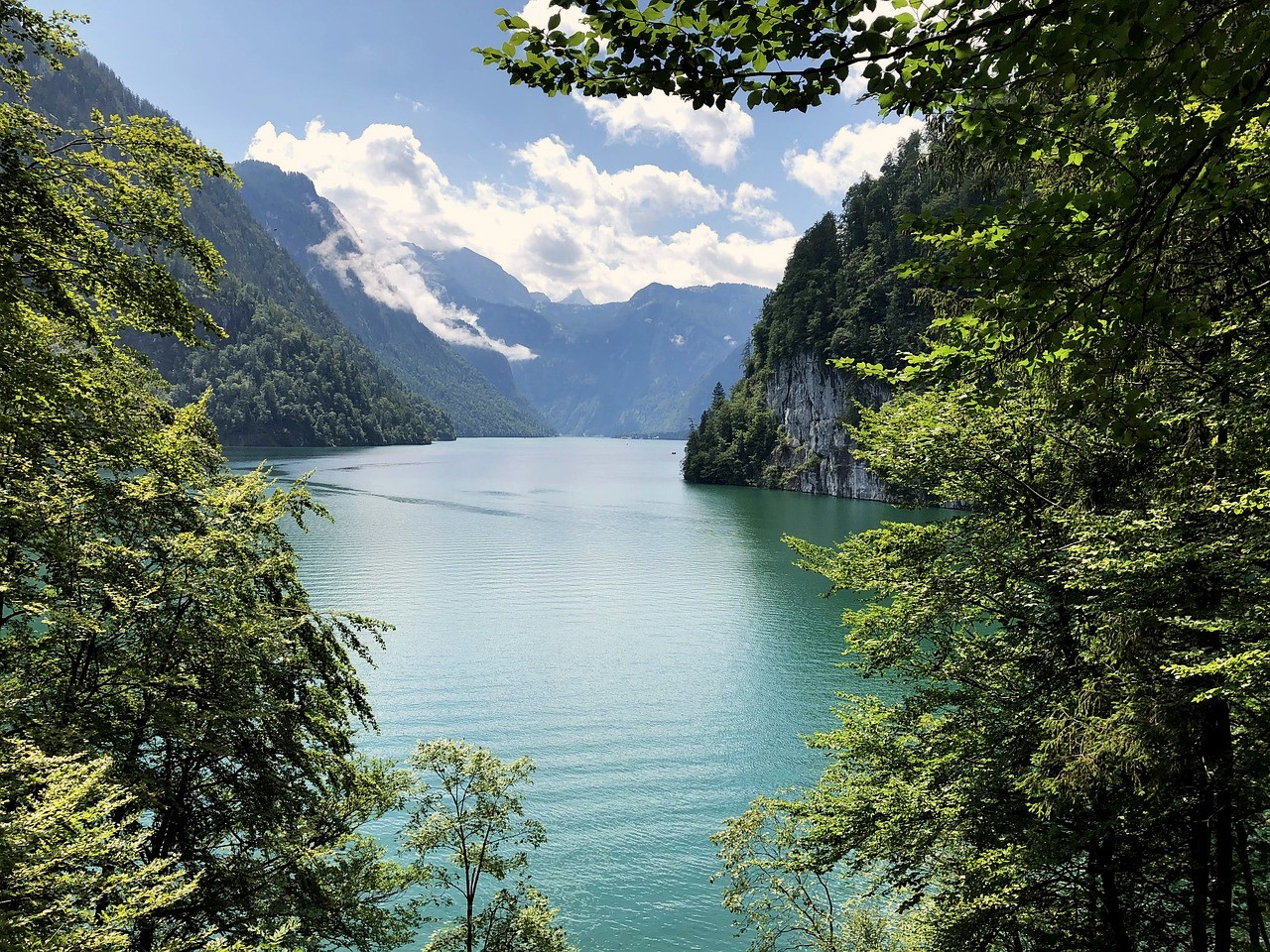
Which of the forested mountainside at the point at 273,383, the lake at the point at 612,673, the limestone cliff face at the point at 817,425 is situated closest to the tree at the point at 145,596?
the lake at the point at 612,673

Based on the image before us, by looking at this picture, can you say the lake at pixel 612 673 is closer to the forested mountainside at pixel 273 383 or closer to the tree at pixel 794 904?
the tree at pixel 794 904

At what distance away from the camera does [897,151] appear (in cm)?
9300

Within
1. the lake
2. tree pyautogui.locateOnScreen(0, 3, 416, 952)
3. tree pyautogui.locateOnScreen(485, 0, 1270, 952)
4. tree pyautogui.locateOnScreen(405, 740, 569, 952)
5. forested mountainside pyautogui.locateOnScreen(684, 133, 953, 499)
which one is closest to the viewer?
tree pyautogui.locateOnScreen(485, 0, 1270, 952)

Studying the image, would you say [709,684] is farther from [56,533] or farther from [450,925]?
[56,533]

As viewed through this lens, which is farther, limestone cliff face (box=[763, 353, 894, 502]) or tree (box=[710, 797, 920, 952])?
limestone cliff face (box=[763, 353, 894, 502])

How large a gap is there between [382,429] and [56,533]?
196 m

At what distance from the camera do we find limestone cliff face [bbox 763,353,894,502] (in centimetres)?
8375

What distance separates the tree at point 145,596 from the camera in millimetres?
5434

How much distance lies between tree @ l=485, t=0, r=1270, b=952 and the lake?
6426 millimetres

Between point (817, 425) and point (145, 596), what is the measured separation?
299 ft

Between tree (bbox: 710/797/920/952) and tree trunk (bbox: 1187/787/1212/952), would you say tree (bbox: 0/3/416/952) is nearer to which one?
tree (bbox: 710/797/920/952)

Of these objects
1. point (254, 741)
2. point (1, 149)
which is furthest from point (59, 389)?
point (254, 741)

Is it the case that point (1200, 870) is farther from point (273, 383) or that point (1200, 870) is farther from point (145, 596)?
point (273, 383)

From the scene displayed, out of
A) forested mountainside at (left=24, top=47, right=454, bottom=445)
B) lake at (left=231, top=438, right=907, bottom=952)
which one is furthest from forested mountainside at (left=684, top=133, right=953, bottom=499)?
forested mountainside at (left=24, top=47, right=454, bottom=445)
